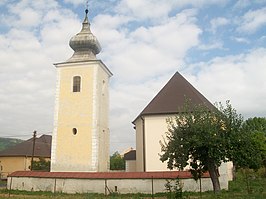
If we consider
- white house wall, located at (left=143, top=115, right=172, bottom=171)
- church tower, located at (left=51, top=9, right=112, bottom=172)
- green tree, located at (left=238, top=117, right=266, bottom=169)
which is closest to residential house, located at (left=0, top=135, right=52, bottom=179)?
church tower, located at (left=51, top=9, right=112, bottom=172)

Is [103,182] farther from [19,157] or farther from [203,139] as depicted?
[19,157]

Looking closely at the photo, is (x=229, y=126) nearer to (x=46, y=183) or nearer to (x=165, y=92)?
(x=165, y=92)

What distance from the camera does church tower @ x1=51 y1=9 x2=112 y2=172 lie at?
24.3 metres

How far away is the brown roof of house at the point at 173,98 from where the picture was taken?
2322 cm

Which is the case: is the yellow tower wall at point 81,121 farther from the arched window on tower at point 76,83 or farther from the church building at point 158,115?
the church building at point 158,115

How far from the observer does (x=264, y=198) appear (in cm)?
1388

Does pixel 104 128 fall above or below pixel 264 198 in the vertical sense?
above

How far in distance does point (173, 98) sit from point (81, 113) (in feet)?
25.1

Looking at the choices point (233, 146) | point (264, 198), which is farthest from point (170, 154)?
point (264, 198)

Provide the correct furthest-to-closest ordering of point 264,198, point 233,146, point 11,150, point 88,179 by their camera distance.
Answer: point 11,150 → point 88,179 → point 233,146 → point 264,198

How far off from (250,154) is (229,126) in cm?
176

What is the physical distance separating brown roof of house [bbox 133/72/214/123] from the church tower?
4.17m

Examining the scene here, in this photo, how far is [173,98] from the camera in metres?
24.0

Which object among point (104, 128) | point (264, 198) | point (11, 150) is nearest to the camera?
point (264, 198)
